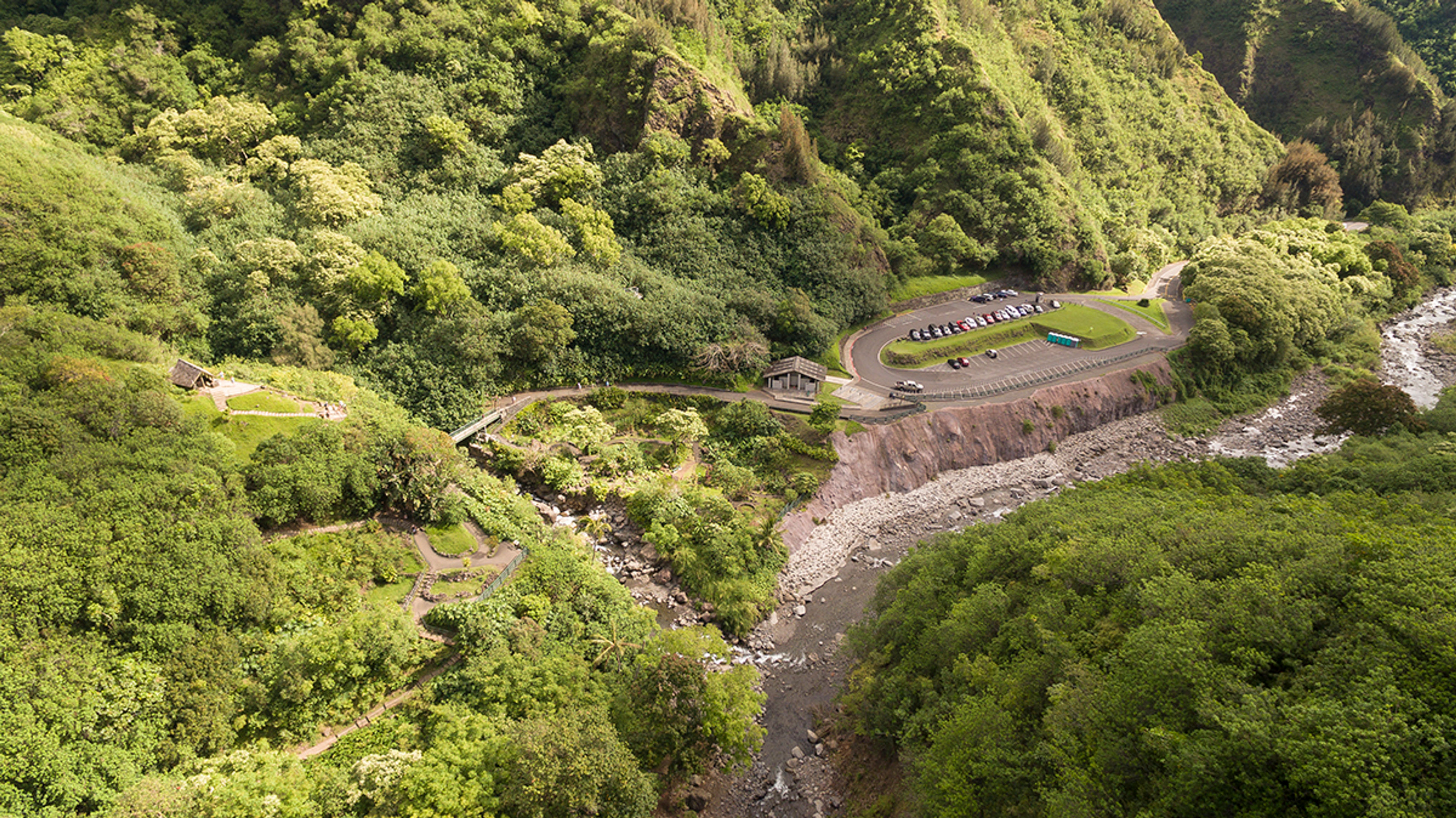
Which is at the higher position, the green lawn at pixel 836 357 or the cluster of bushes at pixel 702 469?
the green lawn at pixel 836 357

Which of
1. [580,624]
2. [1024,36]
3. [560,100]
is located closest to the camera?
[580,624]

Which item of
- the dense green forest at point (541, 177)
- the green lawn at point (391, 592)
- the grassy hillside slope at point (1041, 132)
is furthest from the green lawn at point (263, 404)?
the grassy hillside slope at point (1041, 132)

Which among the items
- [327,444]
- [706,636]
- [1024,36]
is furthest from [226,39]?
[1024,36]

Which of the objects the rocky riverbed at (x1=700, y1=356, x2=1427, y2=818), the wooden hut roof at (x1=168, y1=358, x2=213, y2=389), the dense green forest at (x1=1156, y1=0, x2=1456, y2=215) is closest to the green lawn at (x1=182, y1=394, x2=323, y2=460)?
the wooden hut roof at (x1=168, y1=358, x2=213, y2=389)

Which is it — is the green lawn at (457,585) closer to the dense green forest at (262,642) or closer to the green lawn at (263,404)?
the dense green forest at (262,642)

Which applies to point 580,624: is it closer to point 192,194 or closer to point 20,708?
point 20,708

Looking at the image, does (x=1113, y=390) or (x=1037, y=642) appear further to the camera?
(x=1113, y=390)

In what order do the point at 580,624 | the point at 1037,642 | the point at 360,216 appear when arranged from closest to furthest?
the point at 1037,642, the point at 580,624, the point at 360,216

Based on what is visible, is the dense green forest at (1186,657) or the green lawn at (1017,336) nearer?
the dense green forest at (1186,657)
